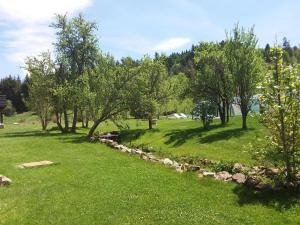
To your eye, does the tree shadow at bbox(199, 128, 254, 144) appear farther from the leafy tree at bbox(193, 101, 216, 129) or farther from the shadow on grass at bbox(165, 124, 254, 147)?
the leafy tree at bbox(193, 101, 216, 129)

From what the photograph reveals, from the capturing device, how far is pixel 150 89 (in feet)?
140

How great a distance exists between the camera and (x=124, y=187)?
15.4 meters

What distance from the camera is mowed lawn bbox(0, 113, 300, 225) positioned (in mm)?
12023

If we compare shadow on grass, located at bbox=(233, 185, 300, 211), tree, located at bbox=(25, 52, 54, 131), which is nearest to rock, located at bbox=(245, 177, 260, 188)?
shadow on grass, located at bbox=(233, 185, 300, 211)

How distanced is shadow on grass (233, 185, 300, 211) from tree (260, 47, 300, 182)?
71 cm

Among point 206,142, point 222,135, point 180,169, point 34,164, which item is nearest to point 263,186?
point 180,169

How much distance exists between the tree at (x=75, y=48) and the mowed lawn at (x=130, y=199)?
2587 cm

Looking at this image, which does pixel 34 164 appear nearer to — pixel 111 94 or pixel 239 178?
pixel 239 178

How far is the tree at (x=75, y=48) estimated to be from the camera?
43781 mm

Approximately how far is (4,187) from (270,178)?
1028 centimetres

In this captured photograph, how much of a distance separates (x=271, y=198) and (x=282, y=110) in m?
3.00

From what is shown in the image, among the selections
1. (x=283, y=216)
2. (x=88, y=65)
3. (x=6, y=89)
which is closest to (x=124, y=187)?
(x=283, y=216)

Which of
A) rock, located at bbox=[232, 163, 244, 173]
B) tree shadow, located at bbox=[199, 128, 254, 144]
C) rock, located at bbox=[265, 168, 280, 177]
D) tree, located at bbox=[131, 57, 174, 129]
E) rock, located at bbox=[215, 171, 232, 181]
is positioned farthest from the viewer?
tree, located at bbox=[131, 57, 174, 129]

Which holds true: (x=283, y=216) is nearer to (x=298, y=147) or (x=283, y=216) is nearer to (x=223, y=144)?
(x=298, y=147)
